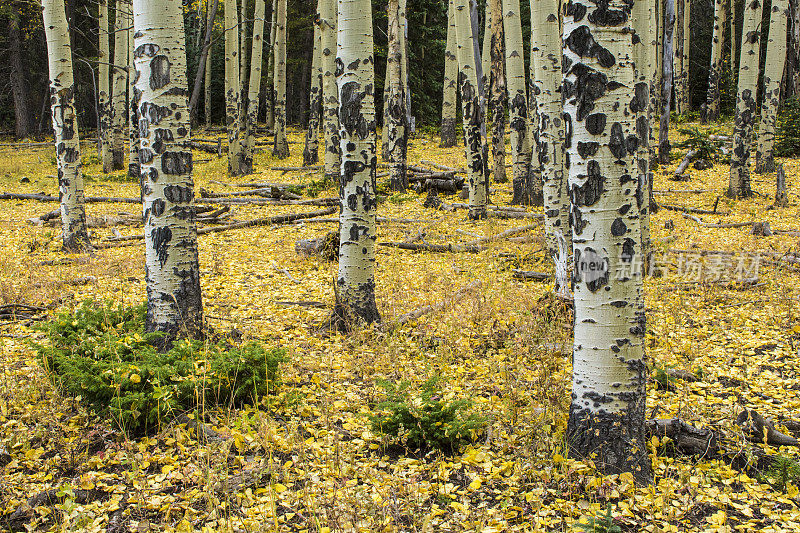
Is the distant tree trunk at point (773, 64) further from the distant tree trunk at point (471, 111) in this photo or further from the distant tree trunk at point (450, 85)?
the distant tree trunk at point (450, 85)

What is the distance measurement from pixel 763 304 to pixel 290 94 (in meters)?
31.6

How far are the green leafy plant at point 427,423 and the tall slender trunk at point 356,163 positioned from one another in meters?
2.04

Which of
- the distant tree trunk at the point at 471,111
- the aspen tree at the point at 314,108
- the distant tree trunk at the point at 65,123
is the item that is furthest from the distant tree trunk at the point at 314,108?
the distant tree trunk at the point at 65,123

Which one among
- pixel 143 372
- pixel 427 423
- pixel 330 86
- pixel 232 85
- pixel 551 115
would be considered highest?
pixel 232 85

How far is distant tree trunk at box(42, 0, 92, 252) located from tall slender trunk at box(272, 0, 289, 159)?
388 inches

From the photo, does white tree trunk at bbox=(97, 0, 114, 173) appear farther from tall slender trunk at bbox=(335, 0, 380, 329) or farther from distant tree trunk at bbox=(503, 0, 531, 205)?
tall slender trunk at bbox=(335, 0, 380, 329)

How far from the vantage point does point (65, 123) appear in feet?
29.7

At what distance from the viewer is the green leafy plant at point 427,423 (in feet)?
12.7

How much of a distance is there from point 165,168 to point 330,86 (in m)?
9.47

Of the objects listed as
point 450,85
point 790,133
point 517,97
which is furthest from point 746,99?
point 450,85

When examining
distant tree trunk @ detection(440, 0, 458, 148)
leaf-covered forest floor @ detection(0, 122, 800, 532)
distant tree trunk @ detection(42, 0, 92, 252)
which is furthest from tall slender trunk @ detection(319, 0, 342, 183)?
distant tree trunk @ detection(440, 0, 458, 148)

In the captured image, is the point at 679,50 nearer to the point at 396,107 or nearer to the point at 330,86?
the point at 396,107

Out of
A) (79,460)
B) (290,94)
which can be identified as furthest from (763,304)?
(290,94)

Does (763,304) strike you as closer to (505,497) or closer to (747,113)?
(505,497)
